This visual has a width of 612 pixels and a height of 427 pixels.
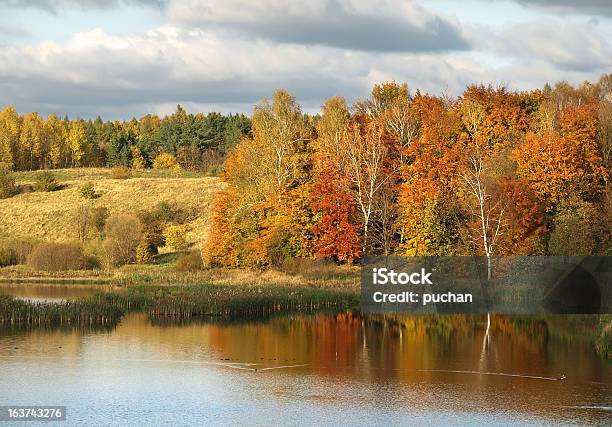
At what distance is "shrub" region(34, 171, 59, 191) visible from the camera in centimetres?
9169

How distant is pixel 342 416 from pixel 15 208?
225 ft

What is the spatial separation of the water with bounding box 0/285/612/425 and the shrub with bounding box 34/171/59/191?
57.8 meters

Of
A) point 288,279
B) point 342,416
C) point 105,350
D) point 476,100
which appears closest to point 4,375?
point 105,350

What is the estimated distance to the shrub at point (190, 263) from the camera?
58.3 meters

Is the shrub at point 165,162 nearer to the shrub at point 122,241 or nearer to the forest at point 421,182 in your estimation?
the shrub at point 122,241

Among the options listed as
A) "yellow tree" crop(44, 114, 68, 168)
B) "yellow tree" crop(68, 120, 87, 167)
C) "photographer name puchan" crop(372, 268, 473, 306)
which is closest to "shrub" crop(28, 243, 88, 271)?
"photographer name puchan" crop(372, 268, 473, 306)

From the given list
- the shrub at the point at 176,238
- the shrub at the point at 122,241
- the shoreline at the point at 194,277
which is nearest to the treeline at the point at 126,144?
the shrub at the point at 176,238

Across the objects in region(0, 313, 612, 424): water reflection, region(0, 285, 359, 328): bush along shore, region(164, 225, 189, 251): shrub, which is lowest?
region(0, 313, 612, 424): water reflection

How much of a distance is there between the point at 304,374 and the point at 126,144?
97436 mm

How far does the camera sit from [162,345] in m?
31.0

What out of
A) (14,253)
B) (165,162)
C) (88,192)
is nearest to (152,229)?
(14,253)

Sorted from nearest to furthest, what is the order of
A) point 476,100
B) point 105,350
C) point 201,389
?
point 201,389 < point 105,350 < point 476,100

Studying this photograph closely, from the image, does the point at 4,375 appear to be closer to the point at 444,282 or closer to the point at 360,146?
the point at 444,282

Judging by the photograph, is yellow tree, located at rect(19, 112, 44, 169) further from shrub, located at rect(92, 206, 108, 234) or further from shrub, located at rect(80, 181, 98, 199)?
shrub, located at rect(92, 206, 108, 234)
